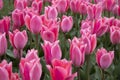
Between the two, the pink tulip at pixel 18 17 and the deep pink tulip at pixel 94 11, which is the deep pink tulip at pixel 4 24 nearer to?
the pink tulip at pixel 18 17

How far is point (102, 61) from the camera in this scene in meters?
1.78

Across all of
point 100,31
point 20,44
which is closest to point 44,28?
point 20,44

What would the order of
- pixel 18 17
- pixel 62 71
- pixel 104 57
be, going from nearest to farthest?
pixel 62 71 < pixel 104 57 < pixel 18 17

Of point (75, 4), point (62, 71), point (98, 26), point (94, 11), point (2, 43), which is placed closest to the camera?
point (62, 71)

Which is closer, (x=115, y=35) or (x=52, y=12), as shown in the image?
(x=115, y=35)

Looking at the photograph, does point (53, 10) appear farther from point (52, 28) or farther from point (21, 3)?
point (52, 28)

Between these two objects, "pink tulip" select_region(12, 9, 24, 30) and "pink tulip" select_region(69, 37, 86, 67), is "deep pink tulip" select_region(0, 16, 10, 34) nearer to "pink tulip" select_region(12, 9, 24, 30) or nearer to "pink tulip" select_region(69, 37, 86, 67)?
"pink tulip" select_region(12, 9, 24, 30)

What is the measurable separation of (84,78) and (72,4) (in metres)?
1.21

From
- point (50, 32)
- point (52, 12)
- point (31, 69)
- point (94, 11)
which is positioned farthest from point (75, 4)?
point (31, 69)

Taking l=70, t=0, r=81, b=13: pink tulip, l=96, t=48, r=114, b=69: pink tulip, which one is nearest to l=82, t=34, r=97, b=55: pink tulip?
l=96, t=48, r=114, b=69: pink tulip

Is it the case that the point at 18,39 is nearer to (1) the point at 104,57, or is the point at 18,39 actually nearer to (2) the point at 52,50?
(2) the point at 52,50

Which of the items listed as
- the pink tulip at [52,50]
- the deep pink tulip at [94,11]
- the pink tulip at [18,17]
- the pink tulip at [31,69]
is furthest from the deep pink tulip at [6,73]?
the deep pink tulip at [94,11]

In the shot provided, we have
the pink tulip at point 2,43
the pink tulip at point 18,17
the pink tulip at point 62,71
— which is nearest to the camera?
the pink tulip at point 62,71

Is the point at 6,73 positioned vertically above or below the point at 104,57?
above
